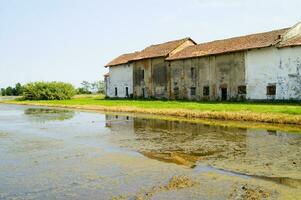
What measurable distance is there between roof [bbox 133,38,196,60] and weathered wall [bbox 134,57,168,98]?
0.53 metres

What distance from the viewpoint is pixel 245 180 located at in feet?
27.0

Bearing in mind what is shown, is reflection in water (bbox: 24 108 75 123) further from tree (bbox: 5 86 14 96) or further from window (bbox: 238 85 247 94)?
tree (bbox: 5 86 14 96)

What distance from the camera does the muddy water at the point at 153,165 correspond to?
755cm

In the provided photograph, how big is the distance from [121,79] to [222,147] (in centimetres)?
3991

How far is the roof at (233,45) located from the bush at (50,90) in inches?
1005

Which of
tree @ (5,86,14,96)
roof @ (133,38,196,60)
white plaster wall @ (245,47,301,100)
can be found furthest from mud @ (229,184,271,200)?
tree @ (5,86,14,96)

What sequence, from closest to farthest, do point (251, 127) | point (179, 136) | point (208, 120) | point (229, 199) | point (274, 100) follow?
point (229, 199) < point (179, 136) < point (251, 127) < point (208, 120) < point (274, 100)

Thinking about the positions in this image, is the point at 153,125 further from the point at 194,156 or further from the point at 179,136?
the point at 194,156

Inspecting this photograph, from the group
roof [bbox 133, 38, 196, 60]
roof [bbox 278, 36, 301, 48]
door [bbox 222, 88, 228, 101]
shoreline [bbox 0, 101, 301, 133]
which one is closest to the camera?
shoreline [bbox 0, 101, 301, 133]

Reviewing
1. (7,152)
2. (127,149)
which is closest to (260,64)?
(127,149)

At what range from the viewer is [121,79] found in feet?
170

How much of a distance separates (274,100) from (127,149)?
20882 millimetres

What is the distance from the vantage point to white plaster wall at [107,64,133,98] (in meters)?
49.8

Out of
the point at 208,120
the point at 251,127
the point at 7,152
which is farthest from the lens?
the point at 208,120
